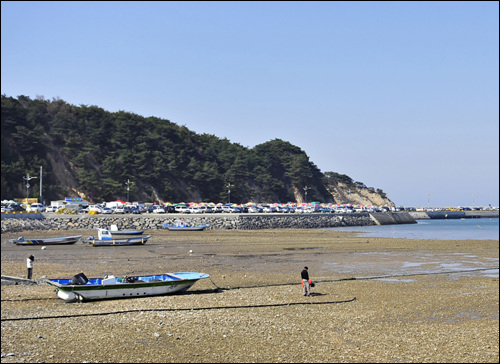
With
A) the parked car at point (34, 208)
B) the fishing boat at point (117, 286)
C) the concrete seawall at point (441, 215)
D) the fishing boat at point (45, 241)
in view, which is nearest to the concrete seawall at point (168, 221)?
the parked car at point (34, 208)

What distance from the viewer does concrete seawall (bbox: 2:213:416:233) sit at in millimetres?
67188

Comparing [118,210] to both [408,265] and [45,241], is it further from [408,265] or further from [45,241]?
[408,265]

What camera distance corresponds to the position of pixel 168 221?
7712 centimetres

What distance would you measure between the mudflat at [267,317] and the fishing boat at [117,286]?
0.42m

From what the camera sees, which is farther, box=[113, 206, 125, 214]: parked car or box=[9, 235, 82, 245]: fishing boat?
box=[113, 206, 125, 214]: parked car

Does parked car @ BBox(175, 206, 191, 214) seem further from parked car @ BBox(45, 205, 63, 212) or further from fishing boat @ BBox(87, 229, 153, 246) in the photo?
fishing boat @ BBox(87, 229, 153, 246)

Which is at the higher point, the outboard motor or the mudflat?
the outboard motor

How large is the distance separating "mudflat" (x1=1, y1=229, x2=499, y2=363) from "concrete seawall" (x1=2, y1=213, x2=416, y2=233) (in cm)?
3623

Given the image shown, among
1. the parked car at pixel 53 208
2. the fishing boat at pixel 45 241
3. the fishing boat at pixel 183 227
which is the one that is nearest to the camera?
the fishing boat at pixel 45 241

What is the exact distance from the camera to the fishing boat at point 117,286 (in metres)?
20.4

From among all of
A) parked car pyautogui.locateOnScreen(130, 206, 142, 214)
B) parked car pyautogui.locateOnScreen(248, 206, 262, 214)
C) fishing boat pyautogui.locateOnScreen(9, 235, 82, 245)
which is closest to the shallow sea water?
fishing boat pyautogui.locateOnScreen(9, 235, 82, 245)

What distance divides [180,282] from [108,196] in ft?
293

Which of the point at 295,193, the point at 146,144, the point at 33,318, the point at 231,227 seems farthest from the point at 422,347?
the point at 295,193

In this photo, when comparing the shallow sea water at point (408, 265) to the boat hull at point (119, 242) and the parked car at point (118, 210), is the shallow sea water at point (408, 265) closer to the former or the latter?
the boat hull at point (119, 242)
